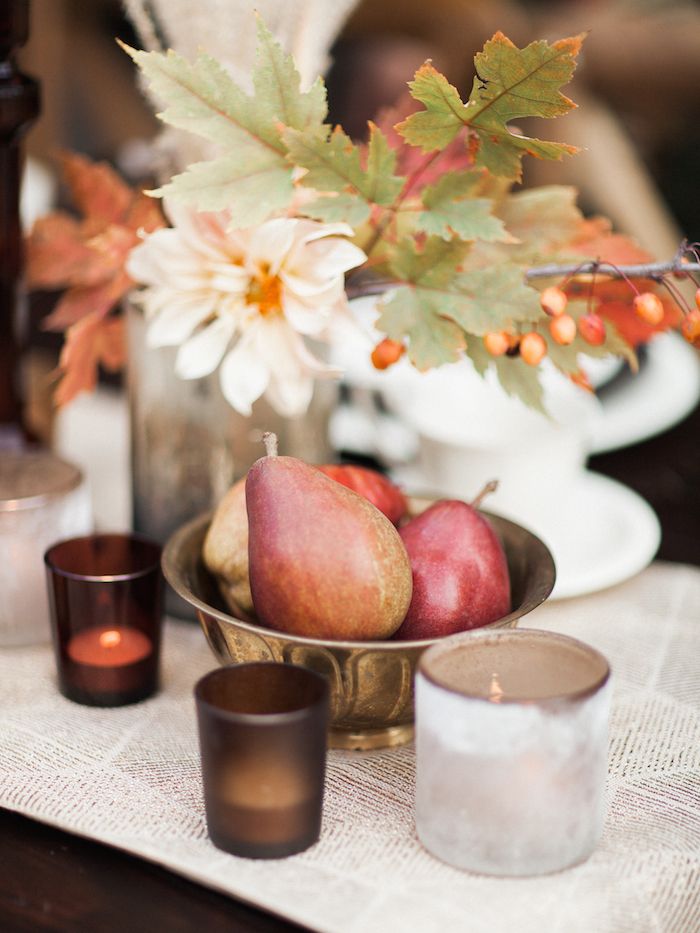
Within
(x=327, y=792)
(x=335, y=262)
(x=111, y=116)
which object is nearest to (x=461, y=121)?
(x=335, y=262)

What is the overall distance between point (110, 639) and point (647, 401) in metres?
0.49

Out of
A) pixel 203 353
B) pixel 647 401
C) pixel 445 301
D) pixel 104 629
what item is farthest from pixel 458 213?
pixel 647 401

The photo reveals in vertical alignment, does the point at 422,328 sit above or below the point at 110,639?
above

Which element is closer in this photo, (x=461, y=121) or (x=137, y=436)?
(x=461, y=121)

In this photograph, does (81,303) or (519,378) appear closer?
(519,378)

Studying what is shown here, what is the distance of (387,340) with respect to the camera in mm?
513

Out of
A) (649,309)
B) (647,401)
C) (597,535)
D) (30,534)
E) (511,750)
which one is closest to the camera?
(511,750)

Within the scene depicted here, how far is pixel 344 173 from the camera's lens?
485 mm

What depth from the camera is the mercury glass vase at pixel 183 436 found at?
61 cm

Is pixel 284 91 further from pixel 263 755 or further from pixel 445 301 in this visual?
pixel 263 755

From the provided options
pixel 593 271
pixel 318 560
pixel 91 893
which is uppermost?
pixel 593 271

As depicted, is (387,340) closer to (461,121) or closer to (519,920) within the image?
(461,121)

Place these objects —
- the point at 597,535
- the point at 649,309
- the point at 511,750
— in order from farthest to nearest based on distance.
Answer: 1. the point at 597,535
2. the point at 649,309
3. the point at 511,750

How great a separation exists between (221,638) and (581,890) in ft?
0.57
